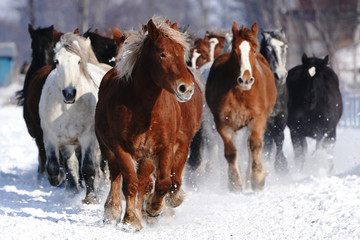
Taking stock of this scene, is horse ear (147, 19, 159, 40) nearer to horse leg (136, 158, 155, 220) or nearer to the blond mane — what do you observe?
the blond mane

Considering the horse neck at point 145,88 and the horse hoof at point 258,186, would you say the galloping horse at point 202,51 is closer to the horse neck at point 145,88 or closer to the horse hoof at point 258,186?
the horse hoof at point 258,186

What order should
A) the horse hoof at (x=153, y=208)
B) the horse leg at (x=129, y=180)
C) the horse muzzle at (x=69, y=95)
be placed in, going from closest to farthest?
the horse leg at (x=129, y=180) < the horse hoof at (x=153, y=208) < the horse muzzle at (x=69, y=95)

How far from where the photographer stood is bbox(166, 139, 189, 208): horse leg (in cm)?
668

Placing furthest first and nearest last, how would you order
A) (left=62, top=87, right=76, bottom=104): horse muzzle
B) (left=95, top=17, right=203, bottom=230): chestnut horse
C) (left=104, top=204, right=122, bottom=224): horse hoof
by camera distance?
(left=62, top=87, right=76, bottom=104): horse muzzle, (left=104, top=204, right=122, bottom=224): horse hoof, (left=95, top=17, right=203, bottom=230): chestnut horse

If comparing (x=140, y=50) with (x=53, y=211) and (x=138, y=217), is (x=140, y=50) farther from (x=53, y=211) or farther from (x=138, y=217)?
(x=53, y=211)

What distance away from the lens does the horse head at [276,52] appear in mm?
10273

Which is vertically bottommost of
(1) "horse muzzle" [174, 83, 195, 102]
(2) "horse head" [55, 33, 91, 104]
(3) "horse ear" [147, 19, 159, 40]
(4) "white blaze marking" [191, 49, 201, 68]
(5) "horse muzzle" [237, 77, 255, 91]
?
(4) "white blaze marking" [191, 49, 201, 68]

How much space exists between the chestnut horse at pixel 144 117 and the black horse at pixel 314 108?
5070 millimetres

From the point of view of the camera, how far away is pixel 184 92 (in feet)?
18.3

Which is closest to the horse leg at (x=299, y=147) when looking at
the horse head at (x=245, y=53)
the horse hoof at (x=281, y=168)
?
the horse hoof at (x=281, y=168)

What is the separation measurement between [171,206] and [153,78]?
1.43 metres

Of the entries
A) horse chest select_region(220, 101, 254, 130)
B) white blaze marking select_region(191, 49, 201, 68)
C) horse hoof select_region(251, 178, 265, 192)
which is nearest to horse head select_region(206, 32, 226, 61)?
white blaze marking select_region(191, 49, 201, 68)

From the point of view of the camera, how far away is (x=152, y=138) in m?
6.18

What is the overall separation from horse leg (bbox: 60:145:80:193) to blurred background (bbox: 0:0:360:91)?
6.74m
